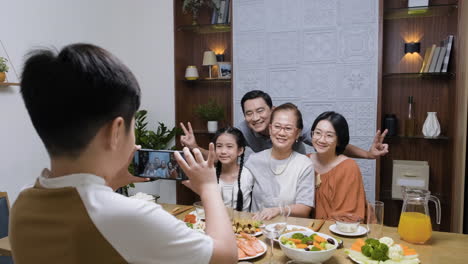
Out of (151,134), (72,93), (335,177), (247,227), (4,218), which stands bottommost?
(4,218)

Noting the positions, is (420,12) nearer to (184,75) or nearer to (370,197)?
(370,197)

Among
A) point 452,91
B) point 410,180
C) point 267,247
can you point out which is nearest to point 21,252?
point 267,247

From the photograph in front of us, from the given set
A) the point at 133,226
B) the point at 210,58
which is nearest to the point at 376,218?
the point at 133,226

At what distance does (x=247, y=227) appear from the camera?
1573 mm

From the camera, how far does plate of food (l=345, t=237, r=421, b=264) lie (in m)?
1.27

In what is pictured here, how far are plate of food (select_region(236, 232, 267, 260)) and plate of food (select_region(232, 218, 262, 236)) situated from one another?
0.33ft

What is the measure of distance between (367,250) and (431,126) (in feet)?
7.80

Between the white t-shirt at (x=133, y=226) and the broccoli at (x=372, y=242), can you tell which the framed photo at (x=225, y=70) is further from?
the white t-shirt at (x=133, y=226)

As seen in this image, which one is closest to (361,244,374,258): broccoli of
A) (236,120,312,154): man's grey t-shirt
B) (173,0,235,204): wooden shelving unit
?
(236,120,312,154): man's grey t-shirt

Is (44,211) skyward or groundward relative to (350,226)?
skyward

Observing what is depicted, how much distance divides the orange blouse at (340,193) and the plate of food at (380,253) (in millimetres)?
718

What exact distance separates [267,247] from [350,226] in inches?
15.0

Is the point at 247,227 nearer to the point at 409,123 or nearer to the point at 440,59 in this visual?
the point at 409,123

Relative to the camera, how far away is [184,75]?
13.6 ft
